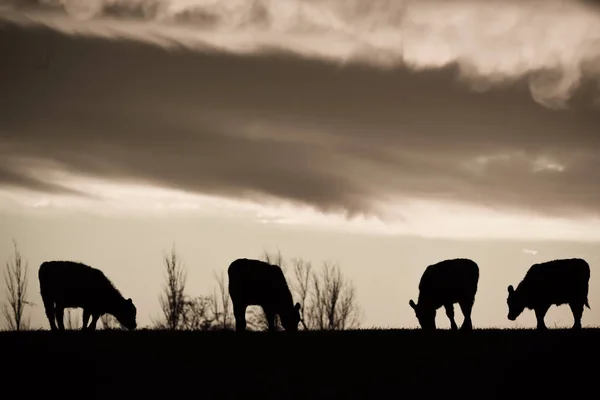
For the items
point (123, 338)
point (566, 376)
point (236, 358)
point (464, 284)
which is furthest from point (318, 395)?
point (464, 284)

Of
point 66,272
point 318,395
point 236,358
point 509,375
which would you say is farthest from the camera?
point 66,272

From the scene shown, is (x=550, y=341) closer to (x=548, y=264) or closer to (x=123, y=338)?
(x=548, y=264)

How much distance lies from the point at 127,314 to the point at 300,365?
13851mm

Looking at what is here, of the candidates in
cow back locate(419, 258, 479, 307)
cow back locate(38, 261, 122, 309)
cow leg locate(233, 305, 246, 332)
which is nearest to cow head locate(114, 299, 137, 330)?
cow back locate(38, 261, 122, 309)

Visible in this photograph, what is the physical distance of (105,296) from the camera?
33.8m

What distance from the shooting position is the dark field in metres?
20.3

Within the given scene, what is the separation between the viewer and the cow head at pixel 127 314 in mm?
34688

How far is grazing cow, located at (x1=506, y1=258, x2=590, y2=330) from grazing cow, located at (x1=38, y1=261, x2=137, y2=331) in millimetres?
15604

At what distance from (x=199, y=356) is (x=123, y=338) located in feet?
12.3

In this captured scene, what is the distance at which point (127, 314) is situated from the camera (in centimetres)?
3494

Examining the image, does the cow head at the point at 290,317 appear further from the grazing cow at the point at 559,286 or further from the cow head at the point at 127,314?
the grazing cow at the point at 559,286

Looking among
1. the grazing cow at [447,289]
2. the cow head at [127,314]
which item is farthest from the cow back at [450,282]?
the cow head at [127,314]

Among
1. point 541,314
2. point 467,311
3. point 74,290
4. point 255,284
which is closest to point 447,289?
point 467,311

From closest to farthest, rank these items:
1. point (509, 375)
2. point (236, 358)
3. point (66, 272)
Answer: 1. point (509, 375)
2. point (236, 358)
3. point (66, 272)
